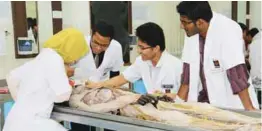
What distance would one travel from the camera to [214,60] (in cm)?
188

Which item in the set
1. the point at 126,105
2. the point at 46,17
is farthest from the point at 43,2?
the point at 126,105

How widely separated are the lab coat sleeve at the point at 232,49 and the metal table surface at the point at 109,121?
→ 0.66 metres

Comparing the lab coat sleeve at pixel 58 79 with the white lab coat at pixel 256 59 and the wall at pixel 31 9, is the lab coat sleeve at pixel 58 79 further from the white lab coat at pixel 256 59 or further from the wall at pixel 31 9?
the white lab coat at pixel 256 59

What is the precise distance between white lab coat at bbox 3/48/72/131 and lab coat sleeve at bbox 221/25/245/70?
2.62 ft

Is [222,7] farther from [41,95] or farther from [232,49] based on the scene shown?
[41,95]

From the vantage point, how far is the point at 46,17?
3.12 meters

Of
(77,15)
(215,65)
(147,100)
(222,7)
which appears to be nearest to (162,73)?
(215,65)

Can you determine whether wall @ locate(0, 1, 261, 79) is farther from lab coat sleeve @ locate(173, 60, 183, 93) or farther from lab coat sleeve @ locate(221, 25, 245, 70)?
lab coat sleeve @ locate(221, 25, 245, 70)

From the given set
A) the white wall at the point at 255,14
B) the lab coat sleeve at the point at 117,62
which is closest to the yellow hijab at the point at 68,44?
the lab coat sleeve at the point at 117,62

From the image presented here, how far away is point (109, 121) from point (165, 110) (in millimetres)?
239

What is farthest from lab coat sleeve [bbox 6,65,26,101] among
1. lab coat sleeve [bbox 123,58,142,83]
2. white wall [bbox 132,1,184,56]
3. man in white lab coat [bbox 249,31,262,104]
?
man in white lab coat [bbox 249,31,262,104]

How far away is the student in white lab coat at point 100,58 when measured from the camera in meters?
2.49

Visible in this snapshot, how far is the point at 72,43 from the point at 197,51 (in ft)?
2.27

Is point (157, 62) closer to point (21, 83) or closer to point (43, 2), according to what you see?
point (21, 83)
